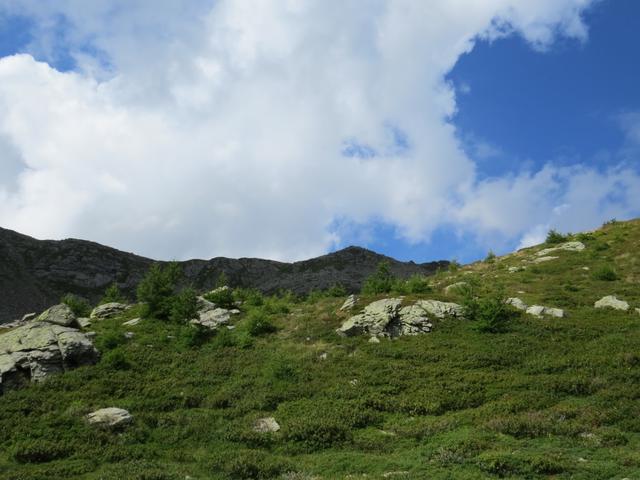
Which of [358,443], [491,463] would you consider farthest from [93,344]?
[491,463]

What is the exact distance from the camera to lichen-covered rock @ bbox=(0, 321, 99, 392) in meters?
23.7

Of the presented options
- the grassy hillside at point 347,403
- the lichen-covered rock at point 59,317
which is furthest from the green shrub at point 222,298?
the lichen-covered rock at point 59,317

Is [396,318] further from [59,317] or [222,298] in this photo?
[59,317]

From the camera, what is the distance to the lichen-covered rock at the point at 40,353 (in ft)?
77.8

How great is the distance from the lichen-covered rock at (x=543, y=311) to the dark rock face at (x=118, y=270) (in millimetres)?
95999

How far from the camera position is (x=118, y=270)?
5635 inches

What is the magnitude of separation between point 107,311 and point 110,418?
22.8 meters

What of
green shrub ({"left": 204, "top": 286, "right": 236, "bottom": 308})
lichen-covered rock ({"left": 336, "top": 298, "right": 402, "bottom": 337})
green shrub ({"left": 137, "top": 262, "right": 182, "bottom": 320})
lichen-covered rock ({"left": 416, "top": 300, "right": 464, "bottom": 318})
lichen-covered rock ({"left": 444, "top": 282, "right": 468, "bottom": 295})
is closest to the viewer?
lichen-covered rock ({"left": 336, "top": 298, "right": 402, "bottom": 337})

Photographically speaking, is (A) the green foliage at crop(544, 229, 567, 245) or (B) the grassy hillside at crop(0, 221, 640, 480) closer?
(B) the grassy hillside at crop(0, 221, 640, 480)

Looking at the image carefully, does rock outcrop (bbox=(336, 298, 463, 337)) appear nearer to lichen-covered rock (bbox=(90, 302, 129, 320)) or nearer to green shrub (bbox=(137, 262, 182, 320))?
green shrub (bbox=(137, 262, 182, 320))

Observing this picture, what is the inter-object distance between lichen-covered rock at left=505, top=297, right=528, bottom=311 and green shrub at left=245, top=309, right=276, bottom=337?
16891 millimetres

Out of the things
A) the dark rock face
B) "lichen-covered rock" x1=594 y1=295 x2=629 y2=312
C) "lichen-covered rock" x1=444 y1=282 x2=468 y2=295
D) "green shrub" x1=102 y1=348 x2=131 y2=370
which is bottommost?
"green shrub" x1=102 y1=348 x2=131 y2=370

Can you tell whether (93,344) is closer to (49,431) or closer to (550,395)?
(49,431)

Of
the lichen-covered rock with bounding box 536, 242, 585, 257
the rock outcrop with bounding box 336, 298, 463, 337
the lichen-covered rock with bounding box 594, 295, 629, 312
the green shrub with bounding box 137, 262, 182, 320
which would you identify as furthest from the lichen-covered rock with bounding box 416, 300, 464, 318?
the lichen-covered rock with bounding box 536, 242, 585, 257
